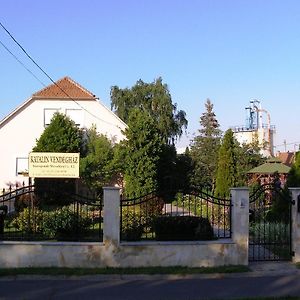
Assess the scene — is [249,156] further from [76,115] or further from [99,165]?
[76,115]

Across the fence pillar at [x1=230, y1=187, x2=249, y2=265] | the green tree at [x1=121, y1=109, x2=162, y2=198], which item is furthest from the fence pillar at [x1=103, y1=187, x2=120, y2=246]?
the green tree at [x1=121, y1=109, x2=162, y2=198]

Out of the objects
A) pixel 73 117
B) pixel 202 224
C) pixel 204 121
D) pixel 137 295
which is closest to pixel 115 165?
pixel 73 117

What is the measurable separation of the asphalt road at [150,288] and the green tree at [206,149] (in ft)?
80.3

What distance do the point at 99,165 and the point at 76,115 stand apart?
5.02 metres

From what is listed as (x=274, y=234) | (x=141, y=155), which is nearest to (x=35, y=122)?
(x=141, y=155)

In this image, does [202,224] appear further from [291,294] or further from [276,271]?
[291,294]

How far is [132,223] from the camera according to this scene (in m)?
12.5

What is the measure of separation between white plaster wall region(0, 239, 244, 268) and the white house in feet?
78.3

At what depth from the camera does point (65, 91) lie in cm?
3566

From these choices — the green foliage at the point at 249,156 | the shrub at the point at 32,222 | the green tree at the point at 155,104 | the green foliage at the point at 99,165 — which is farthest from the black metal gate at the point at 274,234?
the green tree at the point at 155,104

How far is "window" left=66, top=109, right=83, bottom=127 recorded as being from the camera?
114ft

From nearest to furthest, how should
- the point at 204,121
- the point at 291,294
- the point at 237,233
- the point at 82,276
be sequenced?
1. the point at 291,294
2. the point at 82,276
3. the point at 237,233
4. the point at 204,121

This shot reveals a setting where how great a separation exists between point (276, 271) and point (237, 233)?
110 cm

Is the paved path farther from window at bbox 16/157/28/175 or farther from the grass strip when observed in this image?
window at bbox 16/157/28/175
